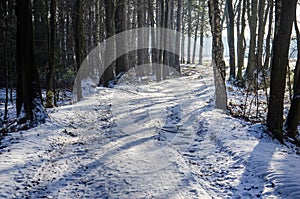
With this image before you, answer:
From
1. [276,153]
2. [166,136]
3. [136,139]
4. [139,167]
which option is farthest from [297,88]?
[139,167]

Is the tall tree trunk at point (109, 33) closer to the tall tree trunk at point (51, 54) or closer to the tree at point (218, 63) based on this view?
the tall tree trunk at point (51, 54)

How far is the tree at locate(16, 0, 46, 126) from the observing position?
9102 mm

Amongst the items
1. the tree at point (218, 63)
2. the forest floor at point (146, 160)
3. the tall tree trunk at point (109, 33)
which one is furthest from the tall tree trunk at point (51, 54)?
the tree at point (218, 63)

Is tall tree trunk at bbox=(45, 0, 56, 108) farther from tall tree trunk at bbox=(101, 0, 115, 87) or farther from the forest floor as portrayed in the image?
tall tree trunk at bbox=(101, 0, 115, 87)

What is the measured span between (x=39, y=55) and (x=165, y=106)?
1150 cm

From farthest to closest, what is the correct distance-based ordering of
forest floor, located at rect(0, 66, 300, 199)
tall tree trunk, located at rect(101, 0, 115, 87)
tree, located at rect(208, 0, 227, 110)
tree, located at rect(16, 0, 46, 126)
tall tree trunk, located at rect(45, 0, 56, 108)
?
1. tall tree trunk, located at rect(101, 0, 115, 87)
2. tall tree trunk, located at rect(45, 0, 56, 108)
3. tree, located at rect(208, 0, 227, 110)
4. tree, located at rect(16, 0, 46, 126)
5. forest floor, located at rect(0, 66, 300, 199)

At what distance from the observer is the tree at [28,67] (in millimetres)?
9102

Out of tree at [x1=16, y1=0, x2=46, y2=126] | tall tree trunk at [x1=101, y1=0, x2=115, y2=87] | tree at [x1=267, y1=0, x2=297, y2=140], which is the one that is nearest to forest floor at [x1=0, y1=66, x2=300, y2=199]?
tree at [x1=267, y1=0, x2=297, y2=140]

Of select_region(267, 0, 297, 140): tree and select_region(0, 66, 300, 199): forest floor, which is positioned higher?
select_region(267, 0, 297, 140): tree

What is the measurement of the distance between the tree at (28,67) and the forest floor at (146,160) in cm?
62

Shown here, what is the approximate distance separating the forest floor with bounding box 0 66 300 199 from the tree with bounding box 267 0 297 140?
1.53ft

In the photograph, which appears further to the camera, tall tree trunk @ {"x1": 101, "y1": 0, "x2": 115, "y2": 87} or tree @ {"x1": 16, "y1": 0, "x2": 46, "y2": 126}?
tall tree trunk @ {"x1": 101, "y1": 0, "x2": 115, "y2": 87}

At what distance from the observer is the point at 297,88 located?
8.65 m

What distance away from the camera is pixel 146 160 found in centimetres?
652
